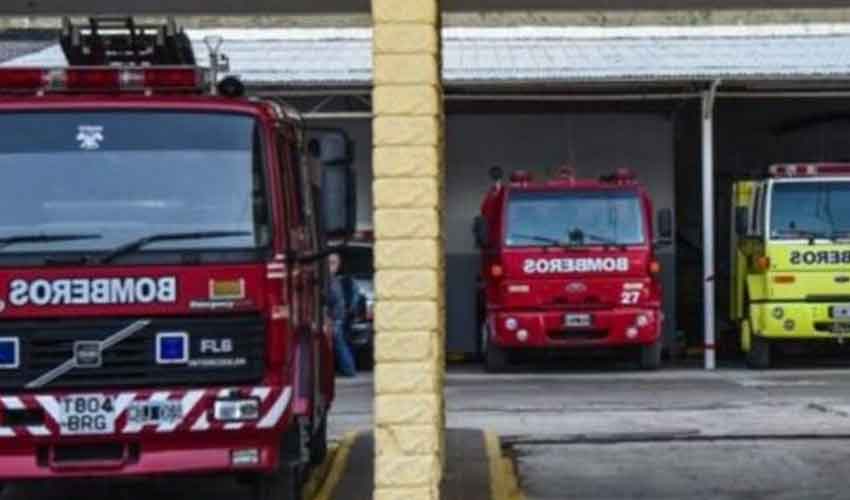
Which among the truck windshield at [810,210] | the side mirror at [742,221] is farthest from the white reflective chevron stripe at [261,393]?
the side mirror at [742,221]

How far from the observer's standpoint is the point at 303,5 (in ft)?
42.2

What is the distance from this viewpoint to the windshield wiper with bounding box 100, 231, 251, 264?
959 centimetres

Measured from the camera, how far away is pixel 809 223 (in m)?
22.9

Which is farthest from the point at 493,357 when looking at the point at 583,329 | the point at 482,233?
the point at 482,233

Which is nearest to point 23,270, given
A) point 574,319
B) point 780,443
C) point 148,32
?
point 148,32

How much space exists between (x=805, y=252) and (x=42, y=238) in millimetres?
14679

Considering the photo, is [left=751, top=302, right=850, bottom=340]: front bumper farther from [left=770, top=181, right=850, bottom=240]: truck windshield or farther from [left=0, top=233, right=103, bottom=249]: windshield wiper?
[left=0, top=233, right=103, bottom=249]: windshield wiper

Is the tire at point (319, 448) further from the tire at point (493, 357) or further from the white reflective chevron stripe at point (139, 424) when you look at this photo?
the tire at point (493, 357)

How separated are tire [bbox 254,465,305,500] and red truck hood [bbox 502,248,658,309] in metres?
12.4

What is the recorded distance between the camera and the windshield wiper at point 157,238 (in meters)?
9.59

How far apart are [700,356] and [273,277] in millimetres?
17784

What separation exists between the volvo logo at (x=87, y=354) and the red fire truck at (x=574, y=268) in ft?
44.2

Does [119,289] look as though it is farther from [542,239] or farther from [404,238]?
[542,239]

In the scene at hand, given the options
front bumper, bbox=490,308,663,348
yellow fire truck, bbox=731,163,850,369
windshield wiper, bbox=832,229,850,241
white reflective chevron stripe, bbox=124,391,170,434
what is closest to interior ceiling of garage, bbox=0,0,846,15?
white reflective chevron stripe, bbox=124,391,170,434
